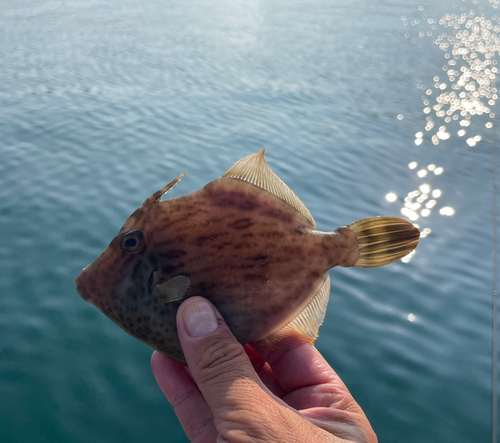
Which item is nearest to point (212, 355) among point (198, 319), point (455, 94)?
point (198, 319)

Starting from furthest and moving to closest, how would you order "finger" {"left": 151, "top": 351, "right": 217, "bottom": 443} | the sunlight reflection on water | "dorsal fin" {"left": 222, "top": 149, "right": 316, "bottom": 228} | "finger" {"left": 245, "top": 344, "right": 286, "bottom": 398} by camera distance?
the sunlight reflection on water
"finger" {"left": 245, "top": 344, "right": 286, "bottom": 398}
"finger" {"left": 151, "top": 351, "right": 217, "bottom": 443}
"dorsal fin" {"left": 222, "top": 149, "right": 316, "bottom": 228}

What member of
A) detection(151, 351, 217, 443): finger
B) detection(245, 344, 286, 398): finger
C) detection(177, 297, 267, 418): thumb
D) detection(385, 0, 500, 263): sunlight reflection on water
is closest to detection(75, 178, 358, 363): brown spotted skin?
detection(177, 297, 267, 418): thumb

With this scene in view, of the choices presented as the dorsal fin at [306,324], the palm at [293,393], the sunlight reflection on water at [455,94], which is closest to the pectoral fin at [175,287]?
the dorsal fin at [306,324]

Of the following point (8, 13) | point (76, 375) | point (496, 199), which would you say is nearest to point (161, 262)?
point (76, 375)

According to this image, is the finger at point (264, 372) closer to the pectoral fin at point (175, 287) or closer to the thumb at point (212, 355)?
the thumb at point (212, 355)

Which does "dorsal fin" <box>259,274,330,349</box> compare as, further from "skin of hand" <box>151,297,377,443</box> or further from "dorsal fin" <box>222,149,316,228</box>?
"dorsal fin" <box>222,149,316,228</box>

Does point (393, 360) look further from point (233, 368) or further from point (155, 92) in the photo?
point (155, 92)

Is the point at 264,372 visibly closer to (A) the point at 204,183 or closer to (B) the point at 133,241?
(B) the point at 133,241

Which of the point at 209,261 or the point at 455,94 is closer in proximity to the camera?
the point at 209,261
